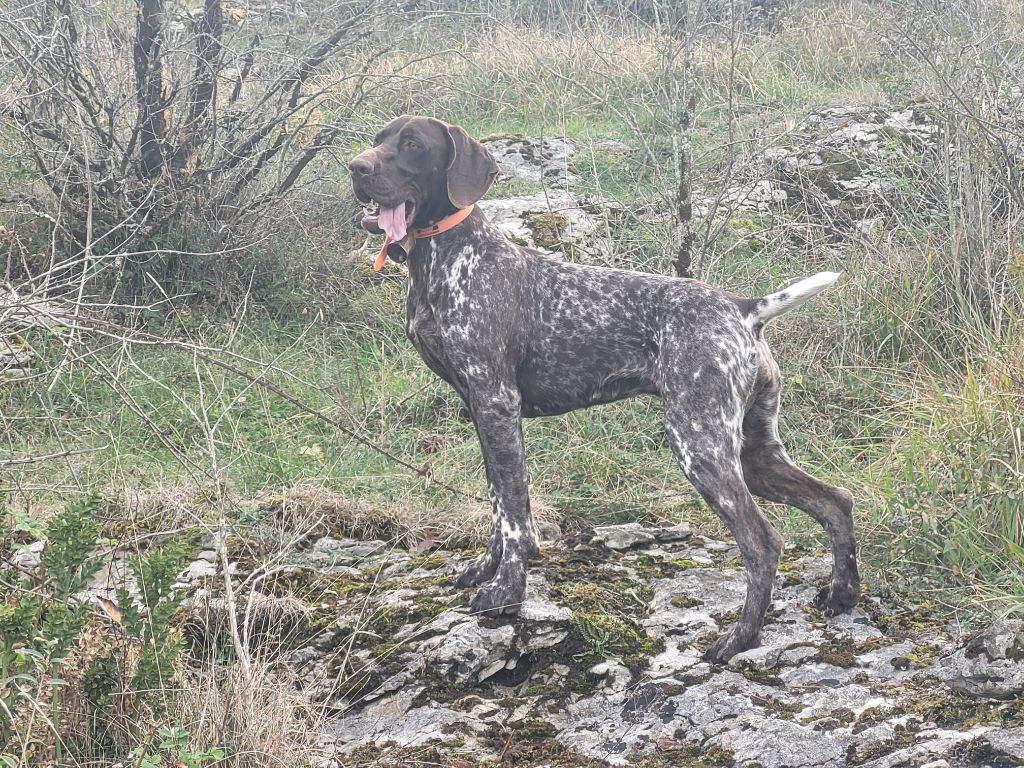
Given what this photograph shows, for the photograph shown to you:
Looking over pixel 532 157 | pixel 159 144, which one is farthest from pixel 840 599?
pixel 532 157

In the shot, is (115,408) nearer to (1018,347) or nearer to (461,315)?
(461,315)

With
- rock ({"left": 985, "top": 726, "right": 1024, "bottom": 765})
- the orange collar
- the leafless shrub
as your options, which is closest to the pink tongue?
the orange collar

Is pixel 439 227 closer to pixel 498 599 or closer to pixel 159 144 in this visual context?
pixel 498 599

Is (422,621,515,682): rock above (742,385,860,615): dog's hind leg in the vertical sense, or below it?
below

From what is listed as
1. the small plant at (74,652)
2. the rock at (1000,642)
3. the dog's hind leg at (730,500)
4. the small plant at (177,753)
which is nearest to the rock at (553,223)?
the dog's hind leg at (730,500)

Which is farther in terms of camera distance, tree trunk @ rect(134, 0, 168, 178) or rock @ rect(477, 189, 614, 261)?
rock @ rect(477, 189, 614, 261)

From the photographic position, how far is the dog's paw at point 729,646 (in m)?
3.90

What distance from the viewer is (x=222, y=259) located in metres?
7.24

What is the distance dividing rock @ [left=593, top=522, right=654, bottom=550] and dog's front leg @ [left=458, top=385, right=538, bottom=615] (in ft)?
1.93

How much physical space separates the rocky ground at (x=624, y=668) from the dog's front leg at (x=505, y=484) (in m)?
0.14

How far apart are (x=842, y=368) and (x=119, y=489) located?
375 centimetres

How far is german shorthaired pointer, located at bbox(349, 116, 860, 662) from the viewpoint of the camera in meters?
4.09

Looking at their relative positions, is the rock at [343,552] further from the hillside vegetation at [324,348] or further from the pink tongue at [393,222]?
the pink tongue at [393,222]

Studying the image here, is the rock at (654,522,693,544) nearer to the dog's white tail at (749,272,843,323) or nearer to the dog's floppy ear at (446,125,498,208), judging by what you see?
the dog's white tail at (749,272,843,323)
